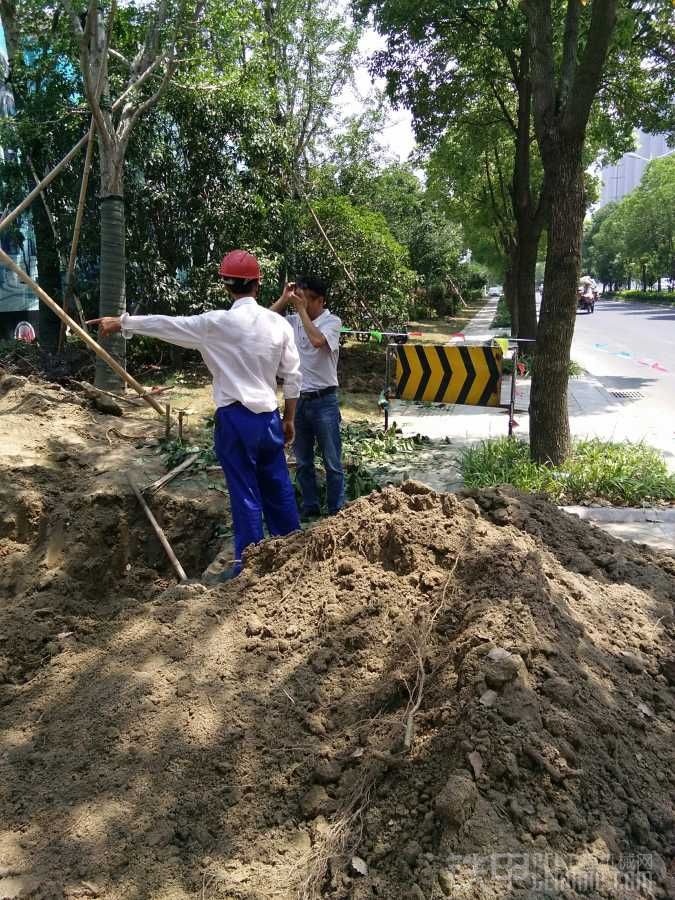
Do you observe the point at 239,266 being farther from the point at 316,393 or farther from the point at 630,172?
the point at 630,172

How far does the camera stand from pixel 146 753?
8.39 ft

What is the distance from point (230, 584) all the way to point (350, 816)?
5.27 feet

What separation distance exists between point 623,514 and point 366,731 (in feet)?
12.8

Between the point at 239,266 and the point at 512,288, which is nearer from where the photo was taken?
the point at 239,266

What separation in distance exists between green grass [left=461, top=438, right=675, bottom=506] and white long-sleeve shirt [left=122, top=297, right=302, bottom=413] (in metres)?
2.69

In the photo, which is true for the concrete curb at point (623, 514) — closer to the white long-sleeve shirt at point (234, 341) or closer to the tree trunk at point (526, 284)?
the white long-sleeve shirt at point (234, 341)

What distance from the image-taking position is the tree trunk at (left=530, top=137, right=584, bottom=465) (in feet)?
19.9

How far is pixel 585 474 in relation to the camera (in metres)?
6.12

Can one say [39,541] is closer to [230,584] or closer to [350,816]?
[230,584]

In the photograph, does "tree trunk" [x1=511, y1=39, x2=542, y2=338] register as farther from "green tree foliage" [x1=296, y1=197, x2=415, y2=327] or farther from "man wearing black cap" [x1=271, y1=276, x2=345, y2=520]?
"man wearing black cap" [x1=271, y1=276, x2=345, y2=520]

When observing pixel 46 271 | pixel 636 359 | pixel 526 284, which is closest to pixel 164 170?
pixel 46 271

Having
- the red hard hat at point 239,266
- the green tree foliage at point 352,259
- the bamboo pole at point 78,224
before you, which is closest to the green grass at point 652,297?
the green tree foliage at point 352,259

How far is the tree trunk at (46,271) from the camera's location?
420 inches

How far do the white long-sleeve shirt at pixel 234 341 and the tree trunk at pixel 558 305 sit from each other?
10.4 ft
